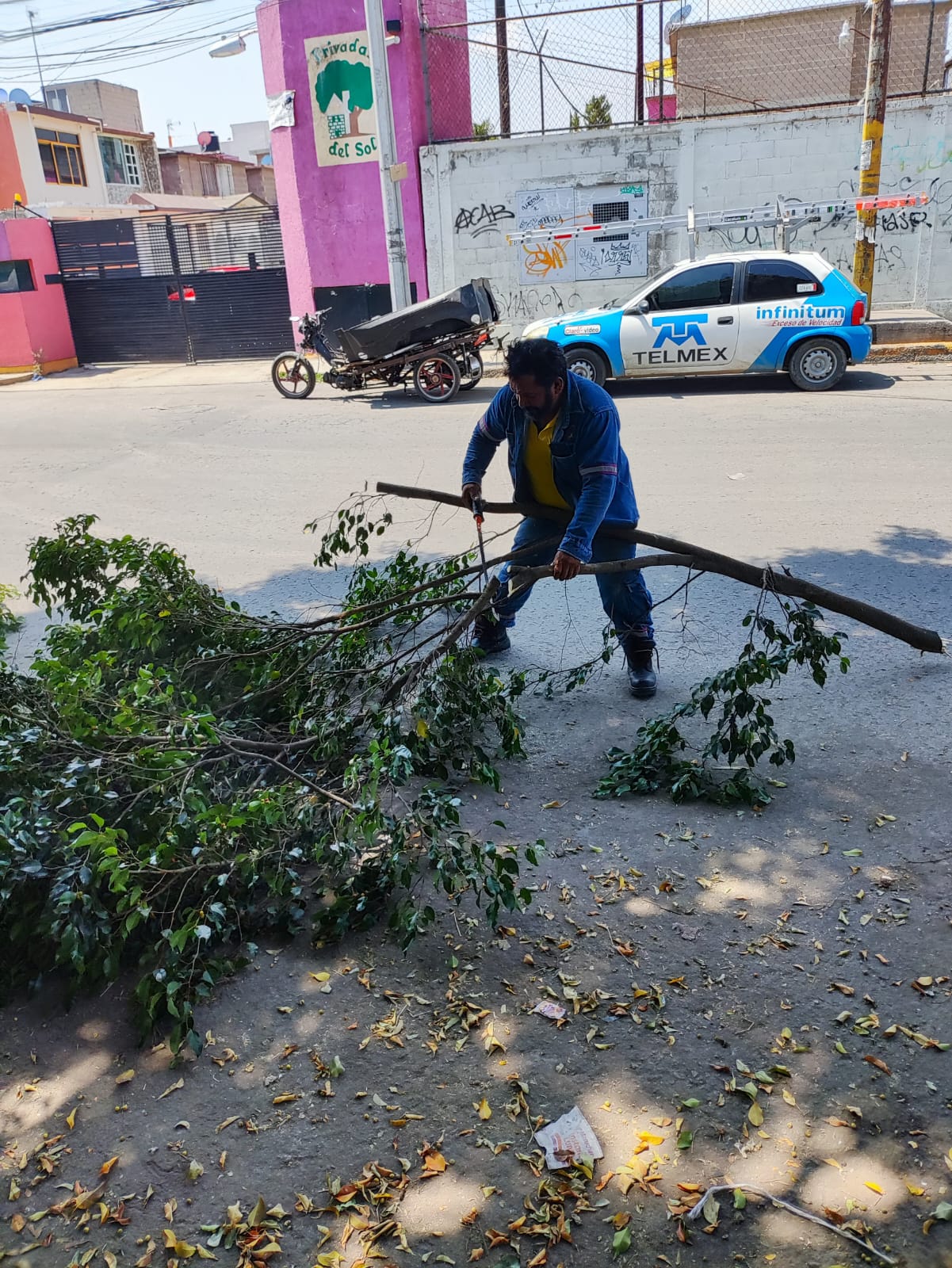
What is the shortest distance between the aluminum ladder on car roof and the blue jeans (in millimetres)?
10342

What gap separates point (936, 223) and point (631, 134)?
504cm

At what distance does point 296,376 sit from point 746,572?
11.9m

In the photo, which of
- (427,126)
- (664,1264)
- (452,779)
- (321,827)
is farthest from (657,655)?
(427,126)

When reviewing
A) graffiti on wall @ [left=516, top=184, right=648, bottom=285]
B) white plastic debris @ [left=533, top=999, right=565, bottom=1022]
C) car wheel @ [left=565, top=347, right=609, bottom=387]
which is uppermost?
graffiti on wall @ [left=516, top=184, right=648, bottom=285]

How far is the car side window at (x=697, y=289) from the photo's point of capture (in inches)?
491

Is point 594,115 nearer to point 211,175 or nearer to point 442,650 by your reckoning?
point 442,650

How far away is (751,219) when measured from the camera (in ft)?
45.8

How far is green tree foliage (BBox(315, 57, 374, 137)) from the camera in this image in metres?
17.8

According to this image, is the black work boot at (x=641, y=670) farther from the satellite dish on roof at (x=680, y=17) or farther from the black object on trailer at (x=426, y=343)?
the satellite dish on roof at (x=680, y=17)

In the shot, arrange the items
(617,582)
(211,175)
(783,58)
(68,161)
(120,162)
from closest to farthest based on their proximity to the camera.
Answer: (617,582), (783,58), (68,161), (120,162), (211,175)

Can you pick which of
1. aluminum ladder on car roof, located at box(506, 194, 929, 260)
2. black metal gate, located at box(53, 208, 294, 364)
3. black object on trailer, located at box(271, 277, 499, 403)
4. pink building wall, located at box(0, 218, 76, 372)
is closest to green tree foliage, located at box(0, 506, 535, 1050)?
black object on trailer, located at box(271, 277, 499, 403)

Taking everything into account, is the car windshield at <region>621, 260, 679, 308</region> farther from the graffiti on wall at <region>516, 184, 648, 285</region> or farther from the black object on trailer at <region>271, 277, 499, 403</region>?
the graffiti on wall at <region>516, 184, 648, 285</region>

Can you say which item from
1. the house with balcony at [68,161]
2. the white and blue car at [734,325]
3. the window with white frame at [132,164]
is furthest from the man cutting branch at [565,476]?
the window with white frame at [132,164]

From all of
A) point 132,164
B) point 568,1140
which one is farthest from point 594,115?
point 132,164
